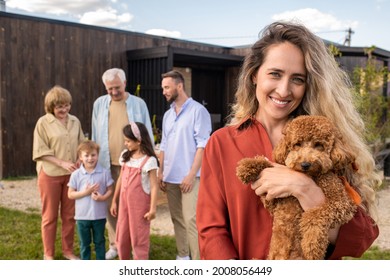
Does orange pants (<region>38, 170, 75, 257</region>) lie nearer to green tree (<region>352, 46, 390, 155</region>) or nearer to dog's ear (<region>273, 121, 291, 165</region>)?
dog's ear (<region>273, 121, 291, 165</region>)

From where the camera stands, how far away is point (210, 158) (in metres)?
1.71

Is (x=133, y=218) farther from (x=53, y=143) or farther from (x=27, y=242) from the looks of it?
(x=27, y=242)

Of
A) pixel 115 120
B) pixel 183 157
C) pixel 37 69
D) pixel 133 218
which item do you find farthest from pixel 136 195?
pixel 37 69

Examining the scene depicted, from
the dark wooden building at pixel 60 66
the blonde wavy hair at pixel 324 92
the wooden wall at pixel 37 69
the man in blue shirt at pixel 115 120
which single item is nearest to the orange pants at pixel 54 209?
the man in blue shirt at pixel 115 120

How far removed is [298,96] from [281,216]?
0.45m

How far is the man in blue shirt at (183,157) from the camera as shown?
444 cm

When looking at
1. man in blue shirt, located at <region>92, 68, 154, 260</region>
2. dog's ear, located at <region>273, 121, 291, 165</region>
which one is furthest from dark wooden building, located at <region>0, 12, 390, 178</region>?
dog's ear, located at <region>273, 121, 291, 165</region>

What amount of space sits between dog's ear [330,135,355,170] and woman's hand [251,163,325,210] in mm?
104

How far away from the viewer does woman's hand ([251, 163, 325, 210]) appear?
1.50 metres

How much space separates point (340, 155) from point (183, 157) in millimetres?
3156

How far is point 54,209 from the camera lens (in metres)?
4.51

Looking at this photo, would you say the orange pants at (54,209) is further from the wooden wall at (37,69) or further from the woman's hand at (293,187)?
the wooden wall at (37,69)

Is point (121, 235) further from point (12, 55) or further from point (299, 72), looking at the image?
point (12, 55)
